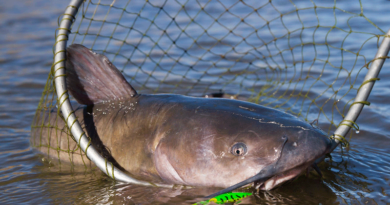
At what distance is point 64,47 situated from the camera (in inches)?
142

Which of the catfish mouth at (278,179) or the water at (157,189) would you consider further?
the water at (157,189)

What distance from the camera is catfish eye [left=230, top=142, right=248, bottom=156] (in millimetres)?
2986

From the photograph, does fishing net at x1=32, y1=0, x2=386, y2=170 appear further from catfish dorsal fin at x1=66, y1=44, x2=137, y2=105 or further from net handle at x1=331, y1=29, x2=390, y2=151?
net handle at x1=331, y1=29, x2=390, y2=151

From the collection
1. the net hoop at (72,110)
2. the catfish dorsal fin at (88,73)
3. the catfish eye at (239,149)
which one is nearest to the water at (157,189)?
the net hoop at (72,110)

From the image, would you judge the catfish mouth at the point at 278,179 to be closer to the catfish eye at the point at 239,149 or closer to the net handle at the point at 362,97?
the catfish eye at the point at 239,149

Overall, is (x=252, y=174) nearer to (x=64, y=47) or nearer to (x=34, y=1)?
(x=64, y=47)

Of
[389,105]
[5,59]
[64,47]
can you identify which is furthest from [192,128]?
[5,59]

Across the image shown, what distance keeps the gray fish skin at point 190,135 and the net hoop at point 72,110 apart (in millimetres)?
110

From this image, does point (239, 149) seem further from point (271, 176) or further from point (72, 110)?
point (72, 110)

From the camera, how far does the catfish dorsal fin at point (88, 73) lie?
3.62m

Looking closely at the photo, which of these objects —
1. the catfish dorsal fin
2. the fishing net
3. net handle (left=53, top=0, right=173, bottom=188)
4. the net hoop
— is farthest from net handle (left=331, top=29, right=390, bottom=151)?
the catfish dorsal fin

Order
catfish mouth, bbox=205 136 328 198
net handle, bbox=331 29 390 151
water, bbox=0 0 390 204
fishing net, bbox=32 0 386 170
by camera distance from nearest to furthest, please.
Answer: catfish mouth, bbox=205 136 328 198
water, bbox=0 0 390 204
net handle, bbox=331 29 390 151
fishing net, bbox=32 0 386 170

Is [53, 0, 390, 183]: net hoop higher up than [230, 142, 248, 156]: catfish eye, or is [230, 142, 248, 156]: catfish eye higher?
[53, 0, 390, 183]: net hoop

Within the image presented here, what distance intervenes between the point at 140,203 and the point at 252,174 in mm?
857
